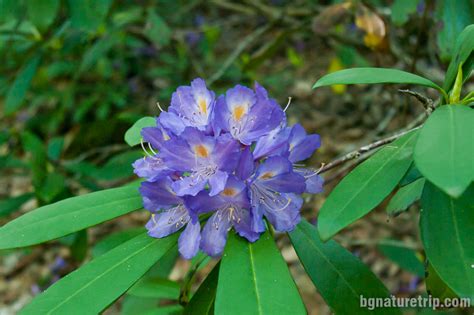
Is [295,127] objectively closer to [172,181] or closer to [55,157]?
[172,181]

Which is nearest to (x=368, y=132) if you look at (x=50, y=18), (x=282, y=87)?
(x=282, y=87)

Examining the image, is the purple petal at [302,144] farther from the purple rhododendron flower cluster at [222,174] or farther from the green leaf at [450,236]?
the green leaf at [450,236]

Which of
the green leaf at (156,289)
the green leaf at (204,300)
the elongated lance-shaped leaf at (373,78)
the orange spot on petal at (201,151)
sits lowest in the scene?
the green leaf at (156,289)

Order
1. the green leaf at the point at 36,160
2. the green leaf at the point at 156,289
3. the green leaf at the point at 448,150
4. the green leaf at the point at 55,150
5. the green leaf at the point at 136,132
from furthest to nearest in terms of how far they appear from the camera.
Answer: the green leaf at the point at 55,150, the green leaf at the point at 36,160, the green leaf at the point at 156,289, the green leaf at the point at 136,132, the green leaf at the point at 448,150

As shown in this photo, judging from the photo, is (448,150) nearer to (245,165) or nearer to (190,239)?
(245,165)

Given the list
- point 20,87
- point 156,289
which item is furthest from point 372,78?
point 20,87

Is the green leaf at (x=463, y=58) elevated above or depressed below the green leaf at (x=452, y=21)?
above

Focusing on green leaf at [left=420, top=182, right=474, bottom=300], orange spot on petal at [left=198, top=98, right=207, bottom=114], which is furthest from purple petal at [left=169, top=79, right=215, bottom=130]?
green leaf at [left=420, top=182, right=474, bottom=300]

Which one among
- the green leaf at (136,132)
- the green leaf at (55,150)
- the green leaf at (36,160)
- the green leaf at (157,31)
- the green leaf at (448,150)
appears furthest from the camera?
the green leaf at (157,31)

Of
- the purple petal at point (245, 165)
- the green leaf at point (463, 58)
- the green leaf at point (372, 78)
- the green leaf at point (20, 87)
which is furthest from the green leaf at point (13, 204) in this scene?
the green leaf at point (463, 58)
